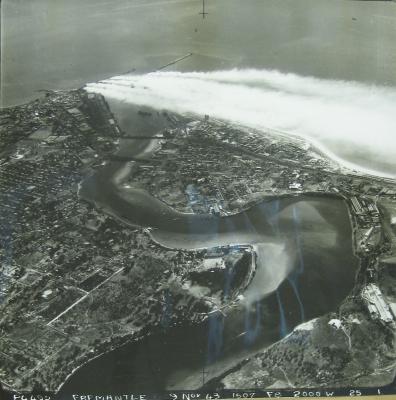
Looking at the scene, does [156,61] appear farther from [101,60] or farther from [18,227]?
[18,227]

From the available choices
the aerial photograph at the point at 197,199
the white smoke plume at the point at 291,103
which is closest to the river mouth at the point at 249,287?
the aerial photograph at the point at 197,199

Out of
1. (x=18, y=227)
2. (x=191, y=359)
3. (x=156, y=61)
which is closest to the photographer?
(x=191, y=359)

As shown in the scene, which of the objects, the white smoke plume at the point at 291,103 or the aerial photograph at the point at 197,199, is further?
the white smoke plume at the point at 291,103

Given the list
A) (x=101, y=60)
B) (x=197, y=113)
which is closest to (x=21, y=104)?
(x=101, y=60)

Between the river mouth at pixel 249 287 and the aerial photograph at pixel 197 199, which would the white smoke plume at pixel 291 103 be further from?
the river mouth at pixel 249 287

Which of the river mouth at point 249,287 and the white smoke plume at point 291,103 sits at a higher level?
the white smoke plume at point 291,103

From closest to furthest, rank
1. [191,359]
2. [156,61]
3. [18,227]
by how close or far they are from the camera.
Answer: [191,359] < [18,227] < [156,61]
